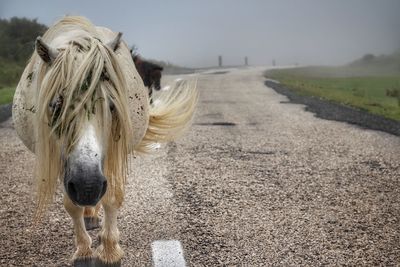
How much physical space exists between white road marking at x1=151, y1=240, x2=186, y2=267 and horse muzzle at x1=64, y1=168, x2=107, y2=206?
53.3 inches

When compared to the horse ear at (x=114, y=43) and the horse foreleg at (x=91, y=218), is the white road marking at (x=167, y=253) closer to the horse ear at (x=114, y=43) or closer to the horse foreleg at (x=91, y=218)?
the horse foreleg at (x=91, y=218)

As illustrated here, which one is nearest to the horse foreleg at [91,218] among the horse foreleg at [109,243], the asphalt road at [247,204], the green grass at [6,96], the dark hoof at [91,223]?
the dark hoof at [91,223]

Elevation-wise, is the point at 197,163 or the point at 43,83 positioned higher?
the point at 43,83

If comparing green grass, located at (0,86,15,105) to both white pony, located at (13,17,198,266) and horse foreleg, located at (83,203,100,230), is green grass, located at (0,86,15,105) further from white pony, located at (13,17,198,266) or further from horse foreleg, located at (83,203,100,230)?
white pony, located at (13,17,198,266)

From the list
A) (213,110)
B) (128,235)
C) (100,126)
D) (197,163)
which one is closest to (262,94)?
(213,110)

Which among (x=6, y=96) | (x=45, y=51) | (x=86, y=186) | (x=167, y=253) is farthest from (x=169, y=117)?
(x=6, y=96)

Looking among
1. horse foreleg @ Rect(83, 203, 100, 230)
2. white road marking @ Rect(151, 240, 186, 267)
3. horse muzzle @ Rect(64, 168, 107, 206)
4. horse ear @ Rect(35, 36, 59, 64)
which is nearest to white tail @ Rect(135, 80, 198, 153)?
horse foreleg @ Rect(83, 203, 100, 230)

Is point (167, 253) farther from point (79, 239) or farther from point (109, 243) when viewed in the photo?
point (79, 239)

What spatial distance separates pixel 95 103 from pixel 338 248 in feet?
8.11

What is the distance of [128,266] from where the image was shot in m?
3.77

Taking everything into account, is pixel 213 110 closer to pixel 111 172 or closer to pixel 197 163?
pixel 197 163

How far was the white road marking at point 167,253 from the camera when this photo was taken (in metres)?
3.79

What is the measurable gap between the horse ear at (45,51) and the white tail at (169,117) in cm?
178

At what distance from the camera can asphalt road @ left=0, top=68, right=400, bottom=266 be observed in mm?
4012
